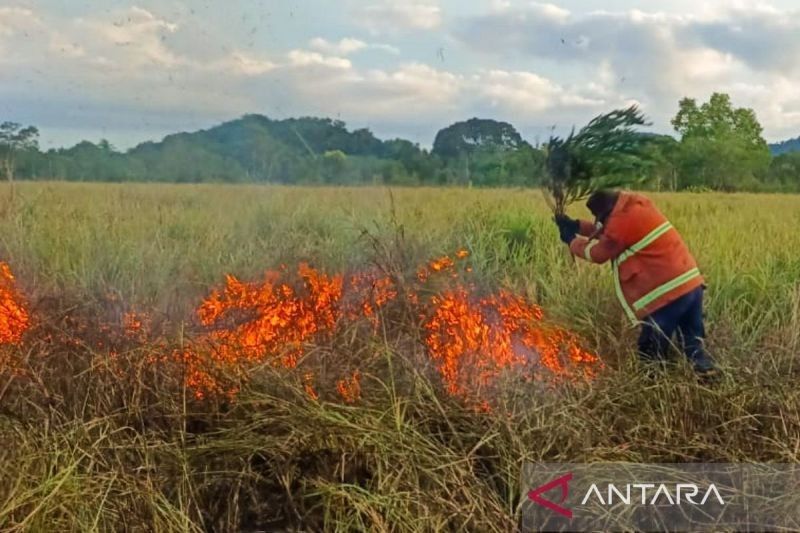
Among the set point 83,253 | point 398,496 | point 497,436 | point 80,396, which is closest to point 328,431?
point 398,496

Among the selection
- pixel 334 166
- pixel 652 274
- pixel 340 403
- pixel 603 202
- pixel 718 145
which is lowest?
Answer: pixel 340 403

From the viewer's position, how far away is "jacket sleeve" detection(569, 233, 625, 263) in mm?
3253

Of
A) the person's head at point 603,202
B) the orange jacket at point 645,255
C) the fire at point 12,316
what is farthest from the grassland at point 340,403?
the person's head at point 603,202

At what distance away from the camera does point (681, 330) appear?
327 cm

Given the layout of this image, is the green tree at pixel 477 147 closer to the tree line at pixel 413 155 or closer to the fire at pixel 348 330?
the tree line at pixel 413 155

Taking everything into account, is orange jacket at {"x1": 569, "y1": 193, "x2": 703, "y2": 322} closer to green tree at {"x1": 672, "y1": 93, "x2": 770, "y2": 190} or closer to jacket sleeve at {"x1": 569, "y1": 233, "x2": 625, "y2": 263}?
jacket sleeve at {"x1": 569, "y1": 233, "x2": 625, "y2": 263}

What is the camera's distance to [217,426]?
10.0 feet

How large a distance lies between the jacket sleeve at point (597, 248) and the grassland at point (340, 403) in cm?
25

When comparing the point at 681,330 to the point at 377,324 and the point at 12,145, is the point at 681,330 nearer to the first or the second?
the point at 377,324

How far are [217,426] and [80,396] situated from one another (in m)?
0.60

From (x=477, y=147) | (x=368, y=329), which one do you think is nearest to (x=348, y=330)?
(x=368, y=329)

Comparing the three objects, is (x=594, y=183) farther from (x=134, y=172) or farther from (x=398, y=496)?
(x=134, y=172)

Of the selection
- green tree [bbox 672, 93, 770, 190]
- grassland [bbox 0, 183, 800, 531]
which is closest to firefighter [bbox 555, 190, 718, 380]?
grassland [bbox 0, 183, 800, 531]

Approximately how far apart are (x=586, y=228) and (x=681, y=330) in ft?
2.00
